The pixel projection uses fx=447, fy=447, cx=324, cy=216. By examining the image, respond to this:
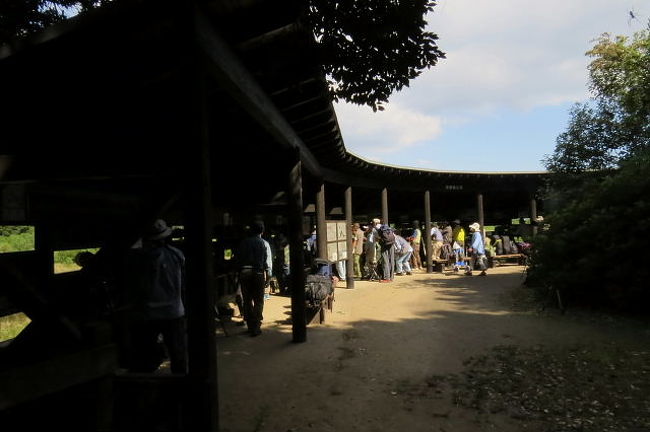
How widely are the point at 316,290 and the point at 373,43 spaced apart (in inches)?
168

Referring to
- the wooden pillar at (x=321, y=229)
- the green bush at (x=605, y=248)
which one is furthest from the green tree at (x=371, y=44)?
the wooden pillar at (x=321, y=229)

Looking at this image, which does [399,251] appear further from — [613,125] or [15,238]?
[15,238]

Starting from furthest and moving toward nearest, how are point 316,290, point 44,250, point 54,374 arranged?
point 316,290 → point 44,250 → point 54,374

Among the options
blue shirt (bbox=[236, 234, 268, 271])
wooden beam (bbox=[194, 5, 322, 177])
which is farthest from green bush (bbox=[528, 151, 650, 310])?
wooden beam (bbox=[194, 5, 322, 177])

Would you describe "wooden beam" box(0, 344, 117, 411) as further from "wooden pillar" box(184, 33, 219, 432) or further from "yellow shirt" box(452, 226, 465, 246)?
"yellow shirt" box(452, 226, 465, 246)

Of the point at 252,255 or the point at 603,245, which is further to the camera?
the point at 603,245

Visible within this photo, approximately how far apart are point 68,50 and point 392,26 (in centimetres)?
283

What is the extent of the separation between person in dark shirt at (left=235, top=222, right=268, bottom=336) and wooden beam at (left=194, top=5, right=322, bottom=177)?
209cm

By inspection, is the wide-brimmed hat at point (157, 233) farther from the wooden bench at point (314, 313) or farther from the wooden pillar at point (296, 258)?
the wooden bench at point (314, 313)

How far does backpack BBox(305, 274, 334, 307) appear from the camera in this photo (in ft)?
24.1

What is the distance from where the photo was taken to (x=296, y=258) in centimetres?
622

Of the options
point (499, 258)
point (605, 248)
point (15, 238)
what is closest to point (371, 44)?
point (605, 248)

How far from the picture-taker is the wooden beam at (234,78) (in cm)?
291

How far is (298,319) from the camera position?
20.2 feet
